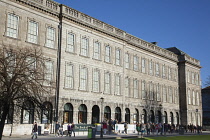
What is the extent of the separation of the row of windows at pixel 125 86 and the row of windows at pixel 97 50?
7.04ft

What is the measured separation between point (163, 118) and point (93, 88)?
2096 cm

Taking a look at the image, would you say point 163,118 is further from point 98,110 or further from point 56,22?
point 56,22

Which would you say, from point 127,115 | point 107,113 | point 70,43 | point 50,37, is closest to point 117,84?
point 107,113

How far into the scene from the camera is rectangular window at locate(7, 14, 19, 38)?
3206 centimetres

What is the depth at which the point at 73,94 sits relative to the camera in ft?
123

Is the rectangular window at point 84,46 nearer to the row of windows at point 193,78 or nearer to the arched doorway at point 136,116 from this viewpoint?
the arched doorway at point 136,116

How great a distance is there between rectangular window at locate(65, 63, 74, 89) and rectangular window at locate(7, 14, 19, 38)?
8.01 metres

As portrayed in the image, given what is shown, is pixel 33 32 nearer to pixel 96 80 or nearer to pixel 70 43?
pixel 70 43

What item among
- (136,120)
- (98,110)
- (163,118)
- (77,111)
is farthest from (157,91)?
(77,111)

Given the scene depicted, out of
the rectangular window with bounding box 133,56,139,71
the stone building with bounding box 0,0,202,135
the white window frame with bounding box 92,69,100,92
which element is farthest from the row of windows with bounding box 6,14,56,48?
the rectangular window with bounding box 133,56,139,71

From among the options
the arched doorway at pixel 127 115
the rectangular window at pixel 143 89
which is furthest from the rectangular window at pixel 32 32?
the rectangular window at pixel 143 89

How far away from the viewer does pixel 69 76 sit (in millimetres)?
37594

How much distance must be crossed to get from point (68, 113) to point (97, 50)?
10635 mm

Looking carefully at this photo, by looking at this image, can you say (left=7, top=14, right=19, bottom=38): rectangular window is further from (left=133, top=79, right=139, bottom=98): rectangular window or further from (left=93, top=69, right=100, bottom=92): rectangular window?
(left=133, top=79, right=139, bottom=98): rectangular window
